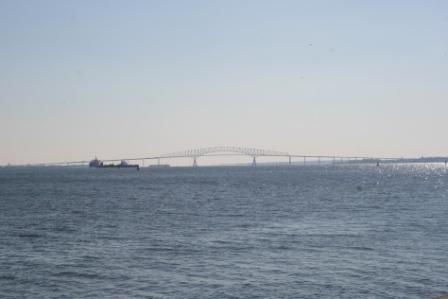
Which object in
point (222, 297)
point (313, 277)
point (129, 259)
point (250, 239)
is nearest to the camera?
point (222, 297)

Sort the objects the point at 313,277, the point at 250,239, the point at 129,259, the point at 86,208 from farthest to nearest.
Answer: the point at 86,208
the point at 250,239
the point at 129,259
the point at 313,277

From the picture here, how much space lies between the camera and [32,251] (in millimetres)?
30844

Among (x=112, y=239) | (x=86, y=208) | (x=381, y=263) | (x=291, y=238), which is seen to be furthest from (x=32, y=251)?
(x=86, y=208)

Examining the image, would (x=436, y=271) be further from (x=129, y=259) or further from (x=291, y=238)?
(x=129, y=259)

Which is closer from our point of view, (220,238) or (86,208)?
(220,238)

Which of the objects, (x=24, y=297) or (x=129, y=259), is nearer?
(x=24, y=297)

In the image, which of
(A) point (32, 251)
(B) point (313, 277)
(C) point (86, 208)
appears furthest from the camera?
(C) point (86, 208)

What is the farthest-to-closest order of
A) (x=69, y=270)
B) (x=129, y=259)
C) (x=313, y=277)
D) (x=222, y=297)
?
1. (x=129, y=259)
2. (x=69, y=270)
3. (x=313, y=277)
4. (x=222, y=297)

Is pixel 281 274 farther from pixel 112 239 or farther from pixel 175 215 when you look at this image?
pixel 175 215

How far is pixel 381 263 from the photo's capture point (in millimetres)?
26172

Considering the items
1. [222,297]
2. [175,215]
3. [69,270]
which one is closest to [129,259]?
[69,270]

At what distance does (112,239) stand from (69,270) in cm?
986

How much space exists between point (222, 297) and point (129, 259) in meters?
8.56

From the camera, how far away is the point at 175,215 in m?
51.7
